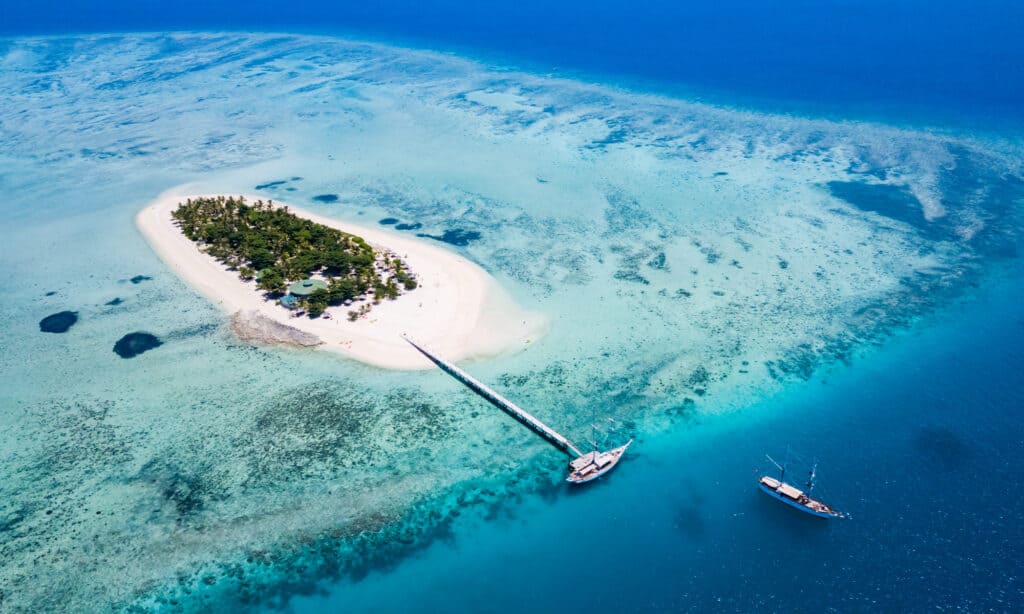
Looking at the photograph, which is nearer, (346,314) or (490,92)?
(346,314)

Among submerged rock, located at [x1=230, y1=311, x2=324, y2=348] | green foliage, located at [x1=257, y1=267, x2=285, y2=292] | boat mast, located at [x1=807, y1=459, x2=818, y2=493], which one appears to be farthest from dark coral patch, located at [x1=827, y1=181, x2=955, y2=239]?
green foliage, located at [x1=257, y1=267, x2=285, y2=292]

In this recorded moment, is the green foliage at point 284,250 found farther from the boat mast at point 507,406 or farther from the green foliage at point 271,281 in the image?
the boat mast at point 507,406

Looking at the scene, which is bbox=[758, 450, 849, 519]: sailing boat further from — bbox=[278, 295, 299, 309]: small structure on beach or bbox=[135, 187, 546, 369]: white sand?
bbox=[278, 295, 299, 309]: small structure on beach

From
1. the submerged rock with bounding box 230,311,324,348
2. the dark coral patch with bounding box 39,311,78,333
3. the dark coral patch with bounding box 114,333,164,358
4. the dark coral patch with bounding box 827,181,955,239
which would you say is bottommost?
the dark coral patch with bounding box 39,311,78,333

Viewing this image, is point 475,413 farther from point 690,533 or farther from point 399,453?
point 690,533

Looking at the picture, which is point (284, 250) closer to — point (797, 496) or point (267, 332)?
point (267, 332)

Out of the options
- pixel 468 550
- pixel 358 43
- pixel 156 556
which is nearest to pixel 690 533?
pixel 468 550

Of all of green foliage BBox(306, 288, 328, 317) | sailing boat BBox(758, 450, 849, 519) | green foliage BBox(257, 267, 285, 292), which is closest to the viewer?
sailing boat BBox(758, 450, 849, 519)
